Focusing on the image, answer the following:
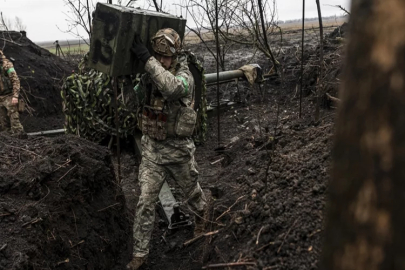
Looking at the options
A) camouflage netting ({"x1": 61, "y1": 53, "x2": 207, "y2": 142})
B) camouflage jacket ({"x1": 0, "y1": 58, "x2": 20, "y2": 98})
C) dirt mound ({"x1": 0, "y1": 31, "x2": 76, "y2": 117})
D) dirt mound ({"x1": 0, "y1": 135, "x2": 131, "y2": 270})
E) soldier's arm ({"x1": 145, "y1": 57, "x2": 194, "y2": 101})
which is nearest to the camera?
dirt mound ({"x1": 0, "y1": 135, "x2": 131, "y2": 270})

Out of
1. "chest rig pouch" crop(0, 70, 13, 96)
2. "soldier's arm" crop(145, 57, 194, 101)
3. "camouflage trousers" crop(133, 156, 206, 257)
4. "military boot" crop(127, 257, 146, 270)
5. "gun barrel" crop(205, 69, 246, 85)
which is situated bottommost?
"military boot" crop(127, 257, 146, 270)

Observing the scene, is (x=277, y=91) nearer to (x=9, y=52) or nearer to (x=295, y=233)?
(x=9, y=52)

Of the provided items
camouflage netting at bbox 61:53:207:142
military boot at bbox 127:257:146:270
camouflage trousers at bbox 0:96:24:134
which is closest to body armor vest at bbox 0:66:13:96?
camouflage trousers at bbox 0:96:24:134

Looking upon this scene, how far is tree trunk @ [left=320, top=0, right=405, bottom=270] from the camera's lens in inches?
34.5

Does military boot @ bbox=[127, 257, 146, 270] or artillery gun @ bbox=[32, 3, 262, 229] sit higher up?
artillery gun @ bbox=[32, 3, 262, 229]

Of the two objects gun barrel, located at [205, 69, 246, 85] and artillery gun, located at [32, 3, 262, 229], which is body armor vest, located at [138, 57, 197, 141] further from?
gun barrel, located at [205, 69, 246, 85]

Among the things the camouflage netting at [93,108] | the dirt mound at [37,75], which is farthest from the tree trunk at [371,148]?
the dirt mound at [37,75]

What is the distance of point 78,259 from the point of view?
3730mm

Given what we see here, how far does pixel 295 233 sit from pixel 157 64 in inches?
75.7

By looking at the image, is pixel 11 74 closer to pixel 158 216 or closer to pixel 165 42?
pixel 158 216

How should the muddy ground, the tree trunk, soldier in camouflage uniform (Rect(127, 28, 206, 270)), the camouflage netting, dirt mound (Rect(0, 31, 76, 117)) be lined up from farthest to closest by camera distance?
dirt mound (Rect(0, 31, 76, 117)), the camouflage netting, soldier in camouflage uniform (Rect(127, 28, 206, 270)), the muddy ground, the tree trunk

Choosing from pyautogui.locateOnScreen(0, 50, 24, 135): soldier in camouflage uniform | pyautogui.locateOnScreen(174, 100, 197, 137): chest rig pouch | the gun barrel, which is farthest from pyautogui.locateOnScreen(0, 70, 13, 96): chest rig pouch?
pyautogui.locateOnScreen(174, 100, 197, 137): chest rig pouch

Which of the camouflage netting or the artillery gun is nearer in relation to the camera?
the artillery gun

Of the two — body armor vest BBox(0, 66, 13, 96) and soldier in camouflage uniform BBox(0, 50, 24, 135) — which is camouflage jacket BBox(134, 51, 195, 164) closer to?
soldier in camouflage uniform BBox(0, 50, 24, 135)
